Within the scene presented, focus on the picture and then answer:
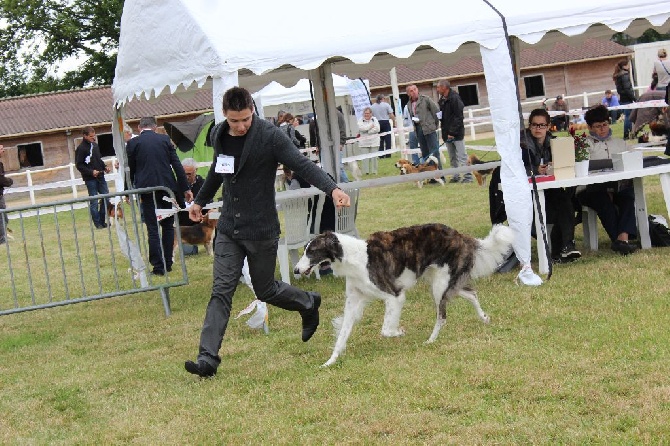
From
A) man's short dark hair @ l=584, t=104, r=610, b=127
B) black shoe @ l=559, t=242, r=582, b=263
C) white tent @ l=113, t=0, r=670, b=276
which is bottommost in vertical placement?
black shoe @ l=559, t=242, r=582, b=263

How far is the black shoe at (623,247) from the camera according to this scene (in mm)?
9609

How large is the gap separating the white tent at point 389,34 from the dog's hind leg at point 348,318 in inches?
88.4

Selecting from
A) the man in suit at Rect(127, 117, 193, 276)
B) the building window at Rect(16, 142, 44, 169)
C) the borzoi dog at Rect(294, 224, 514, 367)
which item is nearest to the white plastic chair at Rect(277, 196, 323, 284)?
the man in suit at Rect(127, 117, 193, 276)

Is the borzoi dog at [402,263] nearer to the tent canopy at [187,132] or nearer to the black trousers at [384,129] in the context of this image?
the tent canopy at [187,132]

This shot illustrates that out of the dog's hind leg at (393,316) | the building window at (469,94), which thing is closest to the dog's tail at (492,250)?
the dog's hind leg at (393,316)

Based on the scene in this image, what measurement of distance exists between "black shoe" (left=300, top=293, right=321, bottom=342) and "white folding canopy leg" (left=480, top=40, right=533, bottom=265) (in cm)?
236

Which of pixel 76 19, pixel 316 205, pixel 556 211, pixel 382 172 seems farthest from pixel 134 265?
pixel 76 19

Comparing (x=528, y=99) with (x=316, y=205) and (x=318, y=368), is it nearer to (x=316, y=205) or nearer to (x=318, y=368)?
(x=316, y=205)

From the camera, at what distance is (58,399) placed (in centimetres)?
681

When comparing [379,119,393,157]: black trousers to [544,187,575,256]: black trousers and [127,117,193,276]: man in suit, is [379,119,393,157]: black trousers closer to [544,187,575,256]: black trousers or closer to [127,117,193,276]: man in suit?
[127,117,193,276]: man in suit

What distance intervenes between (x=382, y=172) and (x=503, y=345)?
1916 cm

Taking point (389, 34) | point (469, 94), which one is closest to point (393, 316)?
point (389, 34)

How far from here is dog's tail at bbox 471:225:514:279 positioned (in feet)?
24.4

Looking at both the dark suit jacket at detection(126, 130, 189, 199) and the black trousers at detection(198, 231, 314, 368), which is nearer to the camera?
the black trousers at detection(198, 231, 314, 368)
